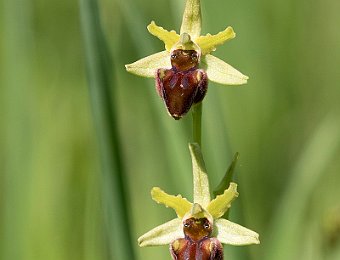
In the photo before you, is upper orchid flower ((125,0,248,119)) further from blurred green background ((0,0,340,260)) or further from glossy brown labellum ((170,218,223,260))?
glossy brown labellum ((170,218,223,260))

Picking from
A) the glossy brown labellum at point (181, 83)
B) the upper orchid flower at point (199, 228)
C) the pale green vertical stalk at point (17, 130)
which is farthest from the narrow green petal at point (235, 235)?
the pale green vertical stalk at point (17, 130)

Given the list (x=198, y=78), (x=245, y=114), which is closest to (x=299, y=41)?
(x=245, y=114)

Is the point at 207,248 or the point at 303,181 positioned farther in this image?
the point at 303,181

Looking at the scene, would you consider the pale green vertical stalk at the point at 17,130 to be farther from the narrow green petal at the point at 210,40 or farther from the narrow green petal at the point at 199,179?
the narrow green petal at the point at 210,40

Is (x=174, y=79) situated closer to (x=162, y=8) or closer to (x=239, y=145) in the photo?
(x=239, y=145)

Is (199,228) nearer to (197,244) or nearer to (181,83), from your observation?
(197,244)
